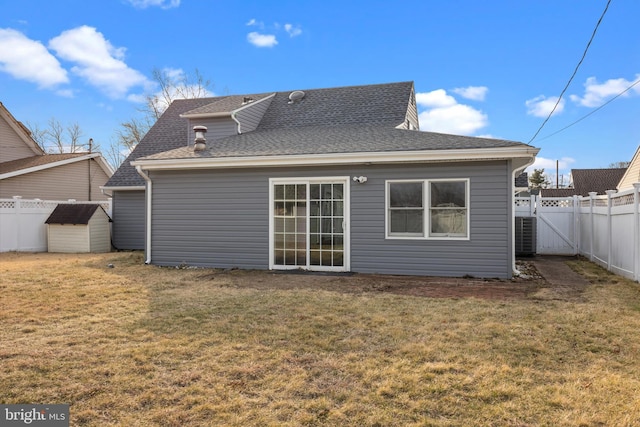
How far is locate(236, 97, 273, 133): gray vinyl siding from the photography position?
13.0 m

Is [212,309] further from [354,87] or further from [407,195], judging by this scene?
[354,87]

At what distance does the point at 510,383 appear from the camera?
3.17 m

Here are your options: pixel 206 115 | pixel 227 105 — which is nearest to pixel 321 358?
pixel 206 115

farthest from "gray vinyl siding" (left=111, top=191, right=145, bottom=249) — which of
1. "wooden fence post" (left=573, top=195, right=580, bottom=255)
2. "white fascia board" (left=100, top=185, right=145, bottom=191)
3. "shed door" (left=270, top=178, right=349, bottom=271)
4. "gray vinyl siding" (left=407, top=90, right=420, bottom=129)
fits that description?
"wooden fence post" (left=573, top=195, right=580, bottom=255)

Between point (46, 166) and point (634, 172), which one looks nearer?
point (46, 166)

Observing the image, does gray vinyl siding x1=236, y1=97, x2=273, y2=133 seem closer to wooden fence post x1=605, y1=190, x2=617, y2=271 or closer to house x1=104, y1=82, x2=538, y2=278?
house x1=104, y1=82, x2=538, y2=278

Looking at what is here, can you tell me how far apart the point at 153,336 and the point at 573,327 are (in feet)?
15.4

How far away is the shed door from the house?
2cm

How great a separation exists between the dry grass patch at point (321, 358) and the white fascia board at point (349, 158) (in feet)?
9.24

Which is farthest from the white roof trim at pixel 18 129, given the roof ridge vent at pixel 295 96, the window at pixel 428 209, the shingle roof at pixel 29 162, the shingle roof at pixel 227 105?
the window at pixel 428 209

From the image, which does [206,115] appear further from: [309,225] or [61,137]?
[61,137]

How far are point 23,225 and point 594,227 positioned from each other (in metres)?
17.2

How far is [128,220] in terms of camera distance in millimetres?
14383

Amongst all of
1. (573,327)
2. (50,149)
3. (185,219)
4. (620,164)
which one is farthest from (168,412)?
(620,164)
